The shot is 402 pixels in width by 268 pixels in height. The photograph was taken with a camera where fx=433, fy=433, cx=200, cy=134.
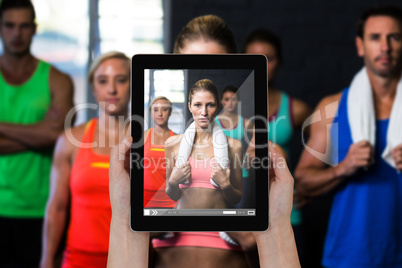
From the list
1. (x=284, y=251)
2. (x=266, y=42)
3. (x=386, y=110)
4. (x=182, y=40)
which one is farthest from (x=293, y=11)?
(x=284, y=251)

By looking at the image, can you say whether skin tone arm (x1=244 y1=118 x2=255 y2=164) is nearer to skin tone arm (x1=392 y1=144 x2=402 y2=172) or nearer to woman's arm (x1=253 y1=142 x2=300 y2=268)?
woman's arm (x1=253 y1=142 x2=300 y2=268)

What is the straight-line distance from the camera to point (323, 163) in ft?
3.88

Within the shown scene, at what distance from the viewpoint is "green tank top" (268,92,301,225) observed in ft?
3.96

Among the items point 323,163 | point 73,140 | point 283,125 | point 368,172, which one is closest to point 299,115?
point 283,125

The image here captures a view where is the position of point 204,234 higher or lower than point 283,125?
lower

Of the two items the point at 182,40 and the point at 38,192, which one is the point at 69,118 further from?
the point at 182,40

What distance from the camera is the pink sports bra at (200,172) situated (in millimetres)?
457

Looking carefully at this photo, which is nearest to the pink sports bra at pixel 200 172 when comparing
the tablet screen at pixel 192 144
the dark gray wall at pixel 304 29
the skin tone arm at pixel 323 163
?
the tablet screen at pixel 192 144

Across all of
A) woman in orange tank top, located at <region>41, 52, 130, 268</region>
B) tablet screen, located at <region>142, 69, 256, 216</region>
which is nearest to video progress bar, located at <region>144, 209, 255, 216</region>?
tablet screen, located at <region>142, 69, 256, 216</region>

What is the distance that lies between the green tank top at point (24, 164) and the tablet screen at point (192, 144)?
893mm

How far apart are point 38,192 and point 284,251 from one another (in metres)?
0.96

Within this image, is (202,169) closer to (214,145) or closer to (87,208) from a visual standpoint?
(214,145)

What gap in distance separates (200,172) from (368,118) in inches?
28.7

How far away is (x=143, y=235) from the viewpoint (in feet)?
1.60
